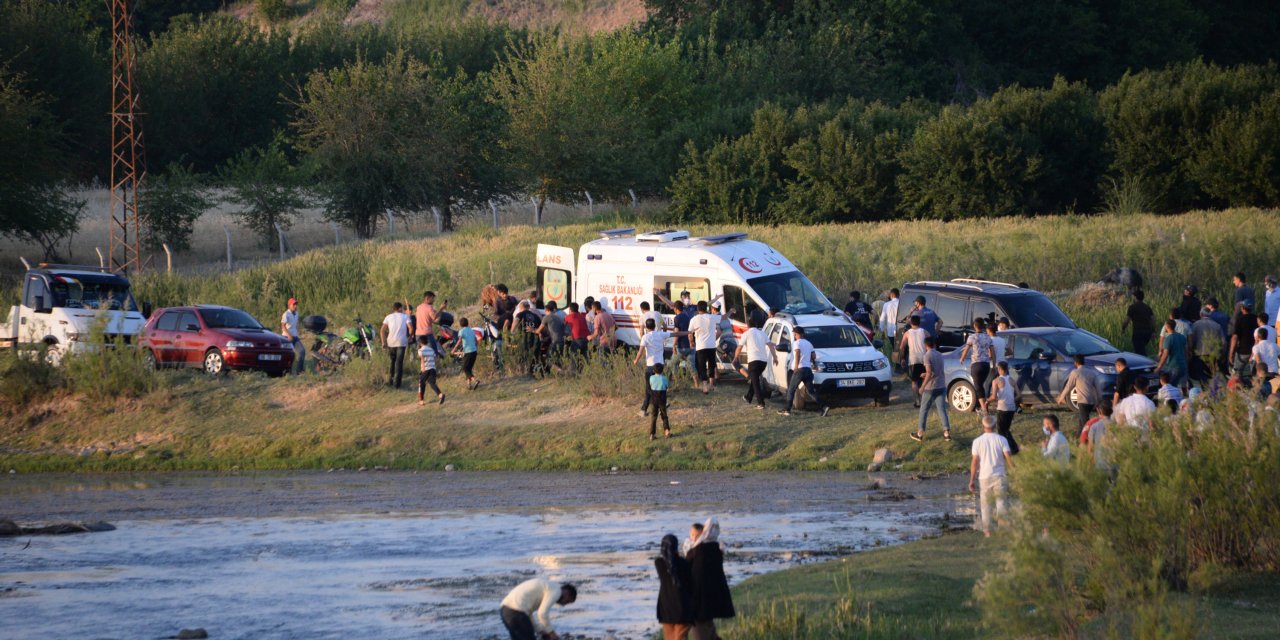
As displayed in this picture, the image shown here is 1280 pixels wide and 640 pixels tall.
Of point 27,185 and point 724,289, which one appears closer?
point 724,289

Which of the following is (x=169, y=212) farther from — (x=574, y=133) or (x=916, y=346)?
(x=916, y=346)

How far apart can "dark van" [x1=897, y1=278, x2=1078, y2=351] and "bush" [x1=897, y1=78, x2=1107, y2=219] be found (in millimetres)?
23827

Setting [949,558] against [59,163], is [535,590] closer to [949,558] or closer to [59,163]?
[949,558]

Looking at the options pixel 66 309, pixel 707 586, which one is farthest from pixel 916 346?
pixel 66 309

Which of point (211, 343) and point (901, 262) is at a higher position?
point (901, 262)

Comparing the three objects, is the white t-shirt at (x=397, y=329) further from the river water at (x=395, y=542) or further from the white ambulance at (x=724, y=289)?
the river water at (x=395, y=542)

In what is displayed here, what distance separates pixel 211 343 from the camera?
28.8 m

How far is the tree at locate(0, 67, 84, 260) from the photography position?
1948 inches

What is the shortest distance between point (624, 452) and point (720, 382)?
3715 mm

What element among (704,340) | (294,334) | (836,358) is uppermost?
(294,334)

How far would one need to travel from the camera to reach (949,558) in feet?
46.2

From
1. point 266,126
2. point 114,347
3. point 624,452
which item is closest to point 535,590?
point 624,452

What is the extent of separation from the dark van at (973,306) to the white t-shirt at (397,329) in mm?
8742

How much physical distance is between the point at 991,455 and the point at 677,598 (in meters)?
5.84
